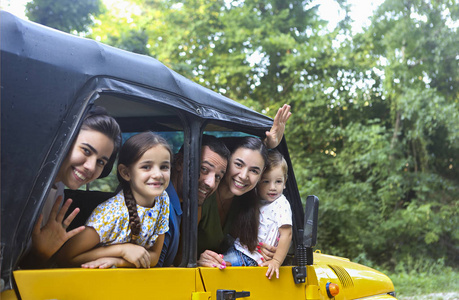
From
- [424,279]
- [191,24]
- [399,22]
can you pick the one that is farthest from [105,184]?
[191,24]

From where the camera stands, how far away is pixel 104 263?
2.11 metres

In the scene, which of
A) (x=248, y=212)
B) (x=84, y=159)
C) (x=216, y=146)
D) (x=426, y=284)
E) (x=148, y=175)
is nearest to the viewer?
(x=84, y=159)

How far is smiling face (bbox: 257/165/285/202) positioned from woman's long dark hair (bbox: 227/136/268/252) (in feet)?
0.27

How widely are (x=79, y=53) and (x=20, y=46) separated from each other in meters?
0.27

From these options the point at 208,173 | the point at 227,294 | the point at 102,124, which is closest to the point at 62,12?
the point at 208,173

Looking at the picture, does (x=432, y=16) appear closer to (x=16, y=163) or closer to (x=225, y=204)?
(x=225, y=204)

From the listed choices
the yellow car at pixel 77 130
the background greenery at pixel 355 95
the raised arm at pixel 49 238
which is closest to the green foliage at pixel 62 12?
the background greenery at pixel 355 95

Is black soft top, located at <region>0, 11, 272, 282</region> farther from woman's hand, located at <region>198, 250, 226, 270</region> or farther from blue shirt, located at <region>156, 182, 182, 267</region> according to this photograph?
woman's hand, located at <region>198, 250, 226, 270</region>

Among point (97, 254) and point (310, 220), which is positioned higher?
point (310, 220)

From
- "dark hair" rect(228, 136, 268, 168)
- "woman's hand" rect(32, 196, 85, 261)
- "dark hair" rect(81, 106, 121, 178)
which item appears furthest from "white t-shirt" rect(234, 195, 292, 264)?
"woman's hand" rect(32, 196, 85, 261)

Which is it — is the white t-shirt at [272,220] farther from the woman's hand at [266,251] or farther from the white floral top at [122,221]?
the white floral top at [122,221]

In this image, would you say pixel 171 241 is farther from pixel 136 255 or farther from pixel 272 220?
pixel 272 220

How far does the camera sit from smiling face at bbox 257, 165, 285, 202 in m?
3.31

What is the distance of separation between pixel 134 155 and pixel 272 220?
1.18 metres
